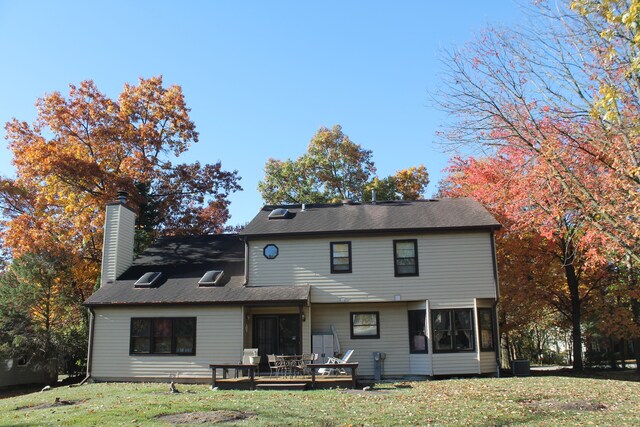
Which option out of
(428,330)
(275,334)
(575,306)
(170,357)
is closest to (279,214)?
(275,334)

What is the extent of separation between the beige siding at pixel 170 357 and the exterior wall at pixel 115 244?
7.54 feet

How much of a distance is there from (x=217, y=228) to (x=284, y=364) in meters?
17.6

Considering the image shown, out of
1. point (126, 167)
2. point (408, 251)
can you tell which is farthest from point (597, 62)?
point (126, 167)

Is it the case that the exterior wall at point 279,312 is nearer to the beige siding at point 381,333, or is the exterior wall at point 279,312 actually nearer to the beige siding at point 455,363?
the beige siding at point 381,333

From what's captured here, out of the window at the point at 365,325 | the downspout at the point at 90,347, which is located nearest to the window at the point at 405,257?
the window at the point at 365,325

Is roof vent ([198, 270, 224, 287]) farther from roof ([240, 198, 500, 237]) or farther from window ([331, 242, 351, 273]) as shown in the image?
window ([331, 242, 351, 273])

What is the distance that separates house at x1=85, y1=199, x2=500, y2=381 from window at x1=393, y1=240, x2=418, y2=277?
0.04 m

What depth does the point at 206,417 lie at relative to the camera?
33.2ft

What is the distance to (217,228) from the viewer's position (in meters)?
33.7

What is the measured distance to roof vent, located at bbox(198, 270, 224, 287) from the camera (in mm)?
19953

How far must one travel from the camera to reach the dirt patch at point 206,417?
9.81 m

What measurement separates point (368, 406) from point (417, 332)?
8.14 metres

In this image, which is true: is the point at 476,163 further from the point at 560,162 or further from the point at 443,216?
the point at 560,162

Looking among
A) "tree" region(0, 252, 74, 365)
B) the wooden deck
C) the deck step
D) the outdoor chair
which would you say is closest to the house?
the outdoor chair
